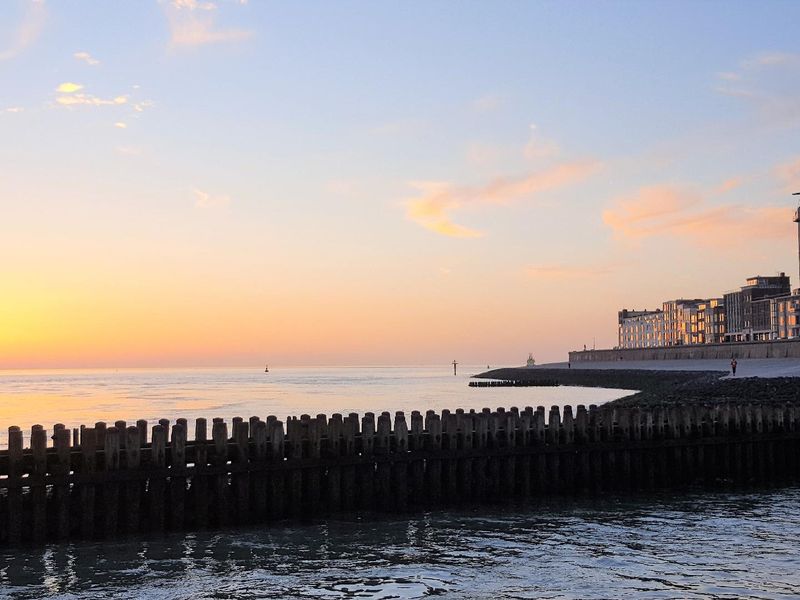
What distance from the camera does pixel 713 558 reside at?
15.9m

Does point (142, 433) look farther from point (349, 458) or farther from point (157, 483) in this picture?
point (349, 458)

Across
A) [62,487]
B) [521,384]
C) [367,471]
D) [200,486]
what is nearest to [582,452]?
[367,471]

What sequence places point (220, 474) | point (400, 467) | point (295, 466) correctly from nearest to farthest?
1. point (220, 474)
2. point (295, 466)
3. point (400, 467)

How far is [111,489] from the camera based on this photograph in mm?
17562

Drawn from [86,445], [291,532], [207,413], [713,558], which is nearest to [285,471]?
[291,532]

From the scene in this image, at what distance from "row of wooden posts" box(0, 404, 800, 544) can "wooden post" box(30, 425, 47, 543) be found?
0.09 feet

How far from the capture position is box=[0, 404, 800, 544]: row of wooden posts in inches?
680

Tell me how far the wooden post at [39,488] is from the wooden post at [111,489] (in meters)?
1.15

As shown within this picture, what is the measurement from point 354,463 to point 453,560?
472 centimetres

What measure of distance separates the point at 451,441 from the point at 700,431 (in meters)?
8.68

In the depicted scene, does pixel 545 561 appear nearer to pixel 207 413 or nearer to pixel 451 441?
pixel 451 441

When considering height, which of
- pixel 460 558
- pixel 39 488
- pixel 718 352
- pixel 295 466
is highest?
pixel 718 352

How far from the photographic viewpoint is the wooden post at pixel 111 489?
17406 mm

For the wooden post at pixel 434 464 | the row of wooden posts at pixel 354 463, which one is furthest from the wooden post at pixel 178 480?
the wooden post at pixel 434 464
